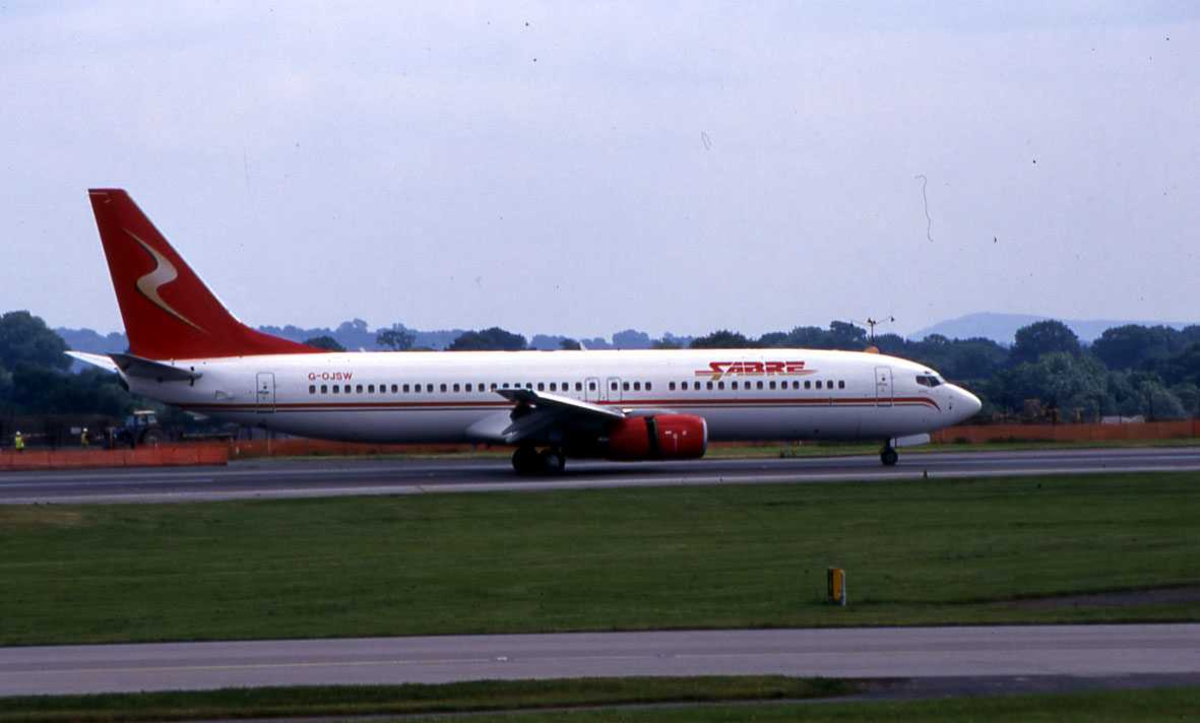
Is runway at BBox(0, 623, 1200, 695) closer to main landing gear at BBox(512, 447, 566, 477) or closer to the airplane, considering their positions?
main landing gear at BBox(512, 447, 566, 477)

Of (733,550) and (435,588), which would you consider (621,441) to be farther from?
(435,588)

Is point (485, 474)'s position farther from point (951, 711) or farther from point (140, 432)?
point (951, 711)

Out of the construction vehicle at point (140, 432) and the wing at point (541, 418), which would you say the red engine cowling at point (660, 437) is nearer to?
the wing at point (541, 418)

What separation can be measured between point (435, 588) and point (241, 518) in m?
12.4

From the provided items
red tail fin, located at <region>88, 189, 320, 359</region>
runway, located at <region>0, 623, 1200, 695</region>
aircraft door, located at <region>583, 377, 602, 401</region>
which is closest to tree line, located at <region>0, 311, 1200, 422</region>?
aircraft door, located at <region>583, 377, 602, 401</region>

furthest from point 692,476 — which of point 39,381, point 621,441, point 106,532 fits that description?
point 39,381

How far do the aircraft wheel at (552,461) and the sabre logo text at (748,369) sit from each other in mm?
4805

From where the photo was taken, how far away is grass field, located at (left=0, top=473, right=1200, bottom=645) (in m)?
20.3

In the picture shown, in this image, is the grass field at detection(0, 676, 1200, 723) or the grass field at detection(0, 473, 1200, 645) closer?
the grass field at detection(0, 676, 1200, 723)

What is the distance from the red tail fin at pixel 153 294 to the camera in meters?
47.2

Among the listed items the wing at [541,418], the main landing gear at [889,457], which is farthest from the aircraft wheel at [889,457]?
the wing at [541,418]

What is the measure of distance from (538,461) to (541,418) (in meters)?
1.59

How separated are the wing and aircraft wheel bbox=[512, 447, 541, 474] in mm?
595

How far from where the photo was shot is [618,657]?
16.9m
